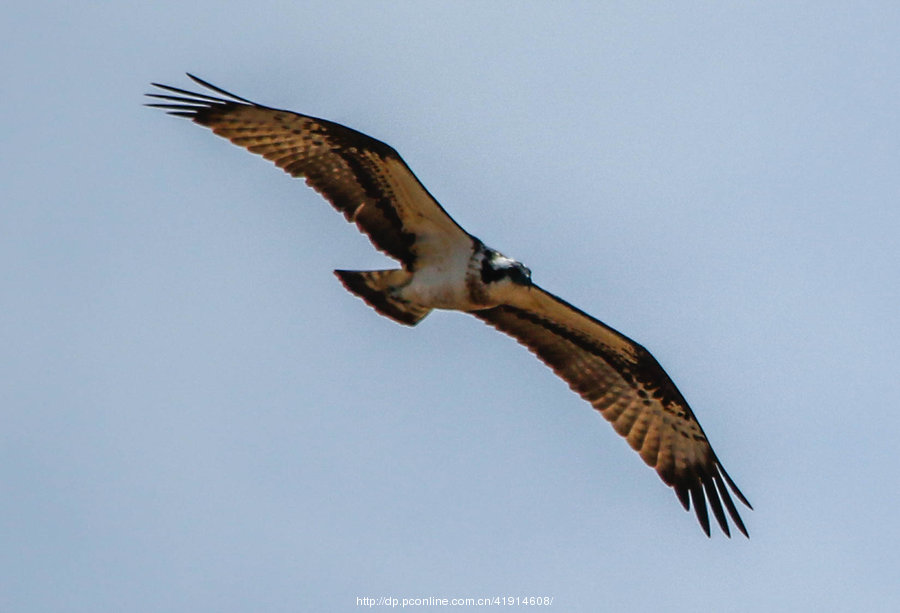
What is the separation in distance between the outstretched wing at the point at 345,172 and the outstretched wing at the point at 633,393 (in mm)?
1239

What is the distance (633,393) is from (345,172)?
361cm

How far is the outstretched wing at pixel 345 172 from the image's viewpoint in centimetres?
1340

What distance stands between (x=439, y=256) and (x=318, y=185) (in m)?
1.20

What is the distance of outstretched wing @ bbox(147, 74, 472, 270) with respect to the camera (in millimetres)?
13398

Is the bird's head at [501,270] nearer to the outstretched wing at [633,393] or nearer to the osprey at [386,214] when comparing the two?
the osprey at [386,214]

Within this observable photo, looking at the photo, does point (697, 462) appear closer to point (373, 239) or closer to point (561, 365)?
point (561, 365)

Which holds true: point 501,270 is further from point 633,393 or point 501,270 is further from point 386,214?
point 633,393

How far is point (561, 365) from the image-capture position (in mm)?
14828

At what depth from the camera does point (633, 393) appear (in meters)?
15.0

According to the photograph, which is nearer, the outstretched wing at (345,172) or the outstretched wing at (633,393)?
the outstretched wing at (345,172)

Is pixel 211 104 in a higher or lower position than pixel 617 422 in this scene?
higher

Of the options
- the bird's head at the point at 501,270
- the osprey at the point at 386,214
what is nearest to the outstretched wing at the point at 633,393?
the osprey at the point at 386,214

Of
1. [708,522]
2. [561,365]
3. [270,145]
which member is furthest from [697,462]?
[270,145]

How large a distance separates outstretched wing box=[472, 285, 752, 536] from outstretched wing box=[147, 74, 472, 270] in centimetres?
124
